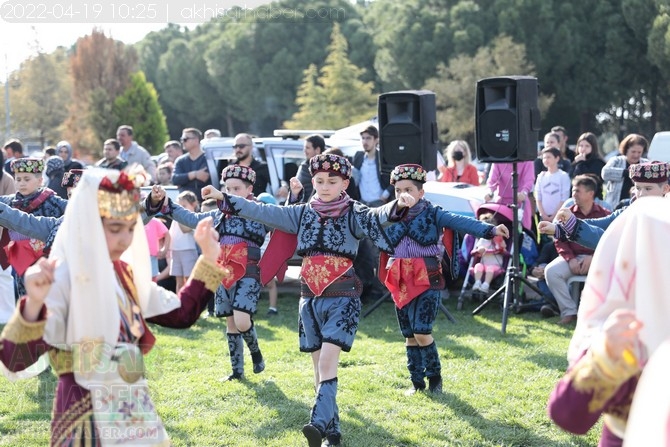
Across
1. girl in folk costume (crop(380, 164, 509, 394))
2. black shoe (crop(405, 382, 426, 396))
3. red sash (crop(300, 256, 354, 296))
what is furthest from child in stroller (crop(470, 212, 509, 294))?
red sash (crop(300, 256, 354, 296))

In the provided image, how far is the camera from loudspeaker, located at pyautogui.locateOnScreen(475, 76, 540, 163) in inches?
408

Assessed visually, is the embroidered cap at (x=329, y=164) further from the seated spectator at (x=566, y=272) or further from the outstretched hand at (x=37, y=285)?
the seated spectator at (x=566, y=272)

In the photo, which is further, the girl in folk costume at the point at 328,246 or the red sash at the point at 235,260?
the red sash at the point at 235,260

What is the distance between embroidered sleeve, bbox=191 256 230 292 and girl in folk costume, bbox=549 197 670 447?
62.9 inches

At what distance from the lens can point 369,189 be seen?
39.3 feet

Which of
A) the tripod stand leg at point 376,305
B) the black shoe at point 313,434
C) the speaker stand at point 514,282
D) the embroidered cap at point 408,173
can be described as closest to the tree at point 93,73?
the tripod stand leg at point 376,305

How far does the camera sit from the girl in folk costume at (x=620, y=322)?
9.64ft

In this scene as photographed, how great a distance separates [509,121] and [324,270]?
4719mm

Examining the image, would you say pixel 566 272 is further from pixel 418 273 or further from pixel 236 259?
pixel 236 259

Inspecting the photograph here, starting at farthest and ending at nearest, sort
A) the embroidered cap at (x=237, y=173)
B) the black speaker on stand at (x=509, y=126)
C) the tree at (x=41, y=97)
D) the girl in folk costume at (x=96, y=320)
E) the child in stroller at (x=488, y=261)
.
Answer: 1. the tree at (x=41, y=97)
2. the child in stroller at (x=488, y=261)
3. the black speaker on stand at (x=509, y=126)
4. the embroidered cap at (x=237, y=173)
5. the girl in folk costume at (x=96, y=320)

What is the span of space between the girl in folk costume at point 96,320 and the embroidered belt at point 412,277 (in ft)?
11.6

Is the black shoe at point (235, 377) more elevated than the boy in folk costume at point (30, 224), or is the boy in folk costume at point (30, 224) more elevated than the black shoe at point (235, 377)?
the boy in folk costume at point (30, 224)

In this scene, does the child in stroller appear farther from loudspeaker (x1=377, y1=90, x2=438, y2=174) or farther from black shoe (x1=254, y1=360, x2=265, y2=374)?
black shoe (x1=254, y1=360, x2=265, y2=374)

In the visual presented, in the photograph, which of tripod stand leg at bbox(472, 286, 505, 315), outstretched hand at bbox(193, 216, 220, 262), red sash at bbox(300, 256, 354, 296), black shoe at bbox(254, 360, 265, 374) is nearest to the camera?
outstretched hand at bbox(193, 216, 220, 262)
